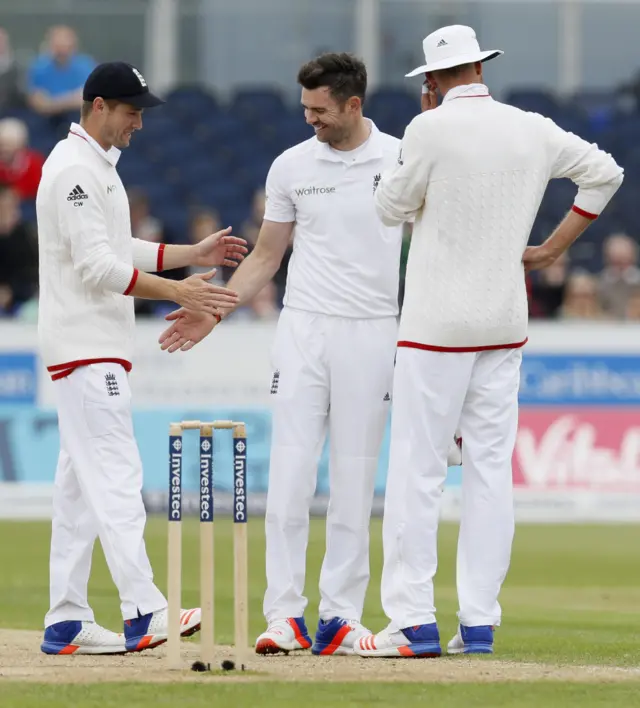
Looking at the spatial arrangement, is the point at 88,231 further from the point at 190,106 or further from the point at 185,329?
the point at 190,106

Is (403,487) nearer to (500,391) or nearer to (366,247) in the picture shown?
(500,391)

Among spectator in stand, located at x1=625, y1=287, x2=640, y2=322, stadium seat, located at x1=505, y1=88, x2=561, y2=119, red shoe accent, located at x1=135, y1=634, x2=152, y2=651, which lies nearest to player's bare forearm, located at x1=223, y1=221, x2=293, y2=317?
red shoe accent, located at x1=135, y1=634, x2=152, y2=651

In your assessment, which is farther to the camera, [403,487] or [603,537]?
[603,537]

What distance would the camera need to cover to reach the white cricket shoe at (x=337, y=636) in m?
7.21

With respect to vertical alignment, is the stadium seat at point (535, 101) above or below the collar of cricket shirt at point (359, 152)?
above

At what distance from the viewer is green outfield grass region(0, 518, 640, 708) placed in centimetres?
570

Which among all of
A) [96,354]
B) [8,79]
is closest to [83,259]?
[96,354]

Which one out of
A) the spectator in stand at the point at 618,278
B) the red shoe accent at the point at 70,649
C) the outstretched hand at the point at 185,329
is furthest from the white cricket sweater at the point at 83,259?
the spectator in stand at the point at 618,278

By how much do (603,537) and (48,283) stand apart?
23.8 ft

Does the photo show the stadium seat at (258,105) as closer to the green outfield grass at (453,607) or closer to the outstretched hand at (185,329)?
the green outfield grass at (453,607)

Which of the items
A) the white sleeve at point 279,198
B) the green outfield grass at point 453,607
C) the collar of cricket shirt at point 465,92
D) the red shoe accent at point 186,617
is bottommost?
the green outfield grass at point 453,607

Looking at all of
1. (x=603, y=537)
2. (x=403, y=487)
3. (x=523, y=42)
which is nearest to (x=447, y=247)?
(x=403, y=487)

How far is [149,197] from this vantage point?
18.0 m

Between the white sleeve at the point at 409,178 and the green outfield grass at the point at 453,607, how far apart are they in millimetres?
1831
